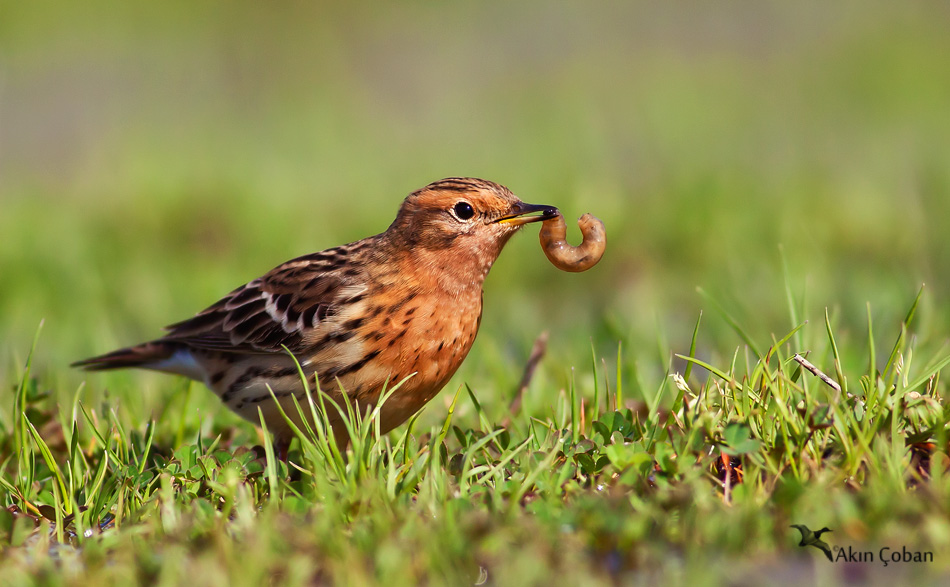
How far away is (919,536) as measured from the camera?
12.0ft

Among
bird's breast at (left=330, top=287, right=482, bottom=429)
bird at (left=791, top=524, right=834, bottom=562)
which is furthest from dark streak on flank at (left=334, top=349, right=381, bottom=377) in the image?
bird at (left=791, top=524, right=834, bottom=562)

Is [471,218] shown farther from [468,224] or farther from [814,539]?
[814,539]

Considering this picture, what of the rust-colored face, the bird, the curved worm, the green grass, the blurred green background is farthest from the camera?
the blurred green background

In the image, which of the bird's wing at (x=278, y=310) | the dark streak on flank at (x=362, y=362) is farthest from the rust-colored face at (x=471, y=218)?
the dark streak on flank at (x=362, y=362)

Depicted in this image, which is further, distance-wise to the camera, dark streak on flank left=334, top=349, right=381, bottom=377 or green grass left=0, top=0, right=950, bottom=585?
dark streak on flank left=334, top=349, right=381, bottom=377

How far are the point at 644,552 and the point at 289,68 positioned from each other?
16.2 meters

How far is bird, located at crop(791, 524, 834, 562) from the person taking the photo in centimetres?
375

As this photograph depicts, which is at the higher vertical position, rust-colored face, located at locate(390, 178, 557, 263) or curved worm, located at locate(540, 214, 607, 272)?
rust-colored face, located at locate(390, 178, 557, 263)

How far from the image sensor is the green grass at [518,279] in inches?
156

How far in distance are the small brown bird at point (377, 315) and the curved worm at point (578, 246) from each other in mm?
125

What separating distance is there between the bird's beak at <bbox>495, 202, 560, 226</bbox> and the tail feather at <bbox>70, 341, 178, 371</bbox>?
95.5 inches

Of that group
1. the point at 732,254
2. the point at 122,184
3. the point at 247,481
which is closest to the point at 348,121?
the point at 122,184

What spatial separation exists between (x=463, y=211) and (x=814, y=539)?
3.00 meters

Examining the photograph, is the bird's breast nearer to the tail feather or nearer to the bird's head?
the bird's head
